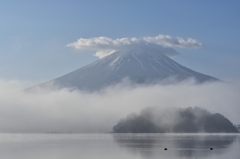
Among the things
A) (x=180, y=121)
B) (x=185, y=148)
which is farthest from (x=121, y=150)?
(x=180, y=121)

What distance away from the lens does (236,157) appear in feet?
170

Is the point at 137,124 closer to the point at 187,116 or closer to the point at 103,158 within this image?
the point at 187,116

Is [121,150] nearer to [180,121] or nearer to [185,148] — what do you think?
[185,148]

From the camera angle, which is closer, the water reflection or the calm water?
the calm water

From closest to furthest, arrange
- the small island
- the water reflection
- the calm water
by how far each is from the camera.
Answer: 1. the calm water
2. the water reflection
3. the small island

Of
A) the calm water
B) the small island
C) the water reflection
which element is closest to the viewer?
the calm water

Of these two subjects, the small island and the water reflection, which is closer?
the water reflection

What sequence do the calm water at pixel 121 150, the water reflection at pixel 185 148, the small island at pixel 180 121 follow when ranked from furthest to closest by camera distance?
1. the small island at pixel 180 121
2. the water reflection at pixel 185 148
3. the calm water at pixel 121 150

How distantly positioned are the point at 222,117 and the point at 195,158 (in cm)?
13904

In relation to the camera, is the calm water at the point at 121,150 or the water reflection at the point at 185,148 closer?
the calm water at the point at 121,150

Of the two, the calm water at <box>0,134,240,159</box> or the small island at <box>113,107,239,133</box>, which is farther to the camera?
the small island at <box>113,107,239,133</box>

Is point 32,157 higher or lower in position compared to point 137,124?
lower

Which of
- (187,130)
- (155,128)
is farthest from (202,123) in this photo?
(155,128)

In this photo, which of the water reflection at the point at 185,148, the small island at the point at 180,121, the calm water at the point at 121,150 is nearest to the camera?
the calm water at the point at 121,150
